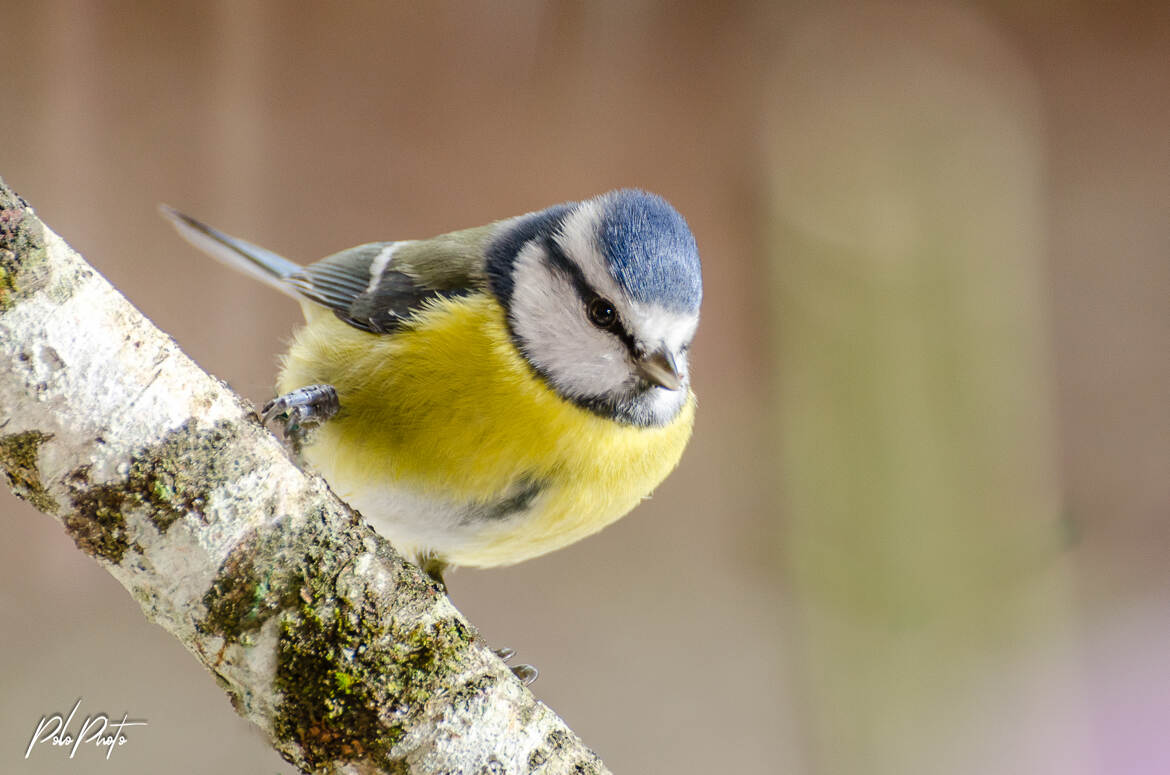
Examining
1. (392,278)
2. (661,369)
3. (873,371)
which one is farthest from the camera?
(873,371)

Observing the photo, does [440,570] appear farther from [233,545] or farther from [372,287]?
[233,545]

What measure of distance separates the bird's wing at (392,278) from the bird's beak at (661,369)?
0.60 ft

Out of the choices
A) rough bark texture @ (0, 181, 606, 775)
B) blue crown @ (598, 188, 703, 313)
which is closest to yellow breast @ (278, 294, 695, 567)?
blue crown @ (598, 188, 703, 313)

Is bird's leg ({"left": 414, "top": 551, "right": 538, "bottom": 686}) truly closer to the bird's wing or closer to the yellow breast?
the yellow breast

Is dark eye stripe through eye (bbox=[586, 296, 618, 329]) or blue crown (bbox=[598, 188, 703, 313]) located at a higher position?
blue crown (bbox=[598, 188, 703, 313])

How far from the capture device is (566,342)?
746 mm

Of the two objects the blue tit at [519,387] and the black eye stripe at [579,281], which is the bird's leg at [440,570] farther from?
the black eye stripe at [579,281]

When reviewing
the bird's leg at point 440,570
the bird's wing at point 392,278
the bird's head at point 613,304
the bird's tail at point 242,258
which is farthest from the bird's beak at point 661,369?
the bird's tail at point 242,258

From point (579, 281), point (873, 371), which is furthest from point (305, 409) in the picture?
point (873, 371)

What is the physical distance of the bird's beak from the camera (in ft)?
2.27

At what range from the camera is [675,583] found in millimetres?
1666

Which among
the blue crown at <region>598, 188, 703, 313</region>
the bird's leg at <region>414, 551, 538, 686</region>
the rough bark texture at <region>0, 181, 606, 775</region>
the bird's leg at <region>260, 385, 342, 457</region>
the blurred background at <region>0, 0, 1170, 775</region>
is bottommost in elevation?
the rough bark texture at <region>0, 181, 606, 775</region>

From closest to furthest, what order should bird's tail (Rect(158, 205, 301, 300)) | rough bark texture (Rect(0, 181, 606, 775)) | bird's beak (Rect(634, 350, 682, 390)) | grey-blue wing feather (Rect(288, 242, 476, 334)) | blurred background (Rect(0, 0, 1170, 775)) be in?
rough bark texture (Rect(0, 181, 606, 775))
bird's beak (Rect(634, 350, 682, 390))
grey-blue wing feather (Rect(288, 242, 476, 334))
bird's tail (Rect(158, 205, 301, 300))
blurred background (Rect(0, 0, 1170, 775))

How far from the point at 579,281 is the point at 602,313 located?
0.04 metres
